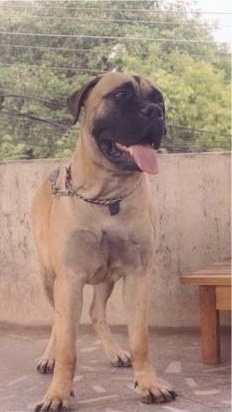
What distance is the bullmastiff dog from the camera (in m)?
2.25

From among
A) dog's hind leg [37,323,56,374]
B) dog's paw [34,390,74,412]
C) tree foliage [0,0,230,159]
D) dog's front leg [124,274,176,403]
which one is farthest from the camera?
tree foliage [0,0,230,159]

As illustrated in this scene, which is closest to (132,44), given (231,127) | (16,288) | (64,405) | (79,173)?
(231,127)

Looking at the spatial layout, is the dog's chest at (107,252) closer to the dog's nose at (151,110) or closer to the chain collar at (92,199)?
the chain collar at (92,199)

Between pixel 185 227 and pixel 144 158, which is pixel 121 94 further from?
pixel 185 227

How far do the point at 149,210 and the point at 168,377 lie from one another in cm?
62

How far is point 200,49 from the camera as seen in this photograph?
4.63m

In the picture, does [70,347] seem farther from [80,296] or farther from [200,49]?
[200,49]

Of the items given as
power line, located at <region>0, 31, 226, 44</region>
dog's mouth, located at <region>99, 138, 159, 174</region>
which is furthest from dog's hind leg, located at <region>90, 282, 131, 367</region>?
power line, located at <region>0, 31, 226, 44</region>

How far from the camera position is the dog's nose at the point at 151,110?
2215 millimetres

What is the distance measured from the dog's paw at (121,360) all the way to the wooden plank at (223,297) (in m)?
0.40

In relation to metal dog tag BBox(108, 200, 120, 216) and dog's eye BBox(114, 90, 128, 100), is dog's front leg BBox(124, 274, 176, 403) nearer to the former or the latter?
metal dog tag BBox(108, 200, 120, 216)

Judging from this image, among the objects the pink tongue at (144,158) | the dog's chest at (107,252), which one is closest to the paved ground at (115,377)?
the dog's chest at (107,252)

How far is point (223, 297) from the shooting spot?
8.75ft

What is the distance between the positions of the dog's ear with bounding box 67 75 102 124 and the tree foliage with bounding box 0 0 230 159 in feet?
5.07
